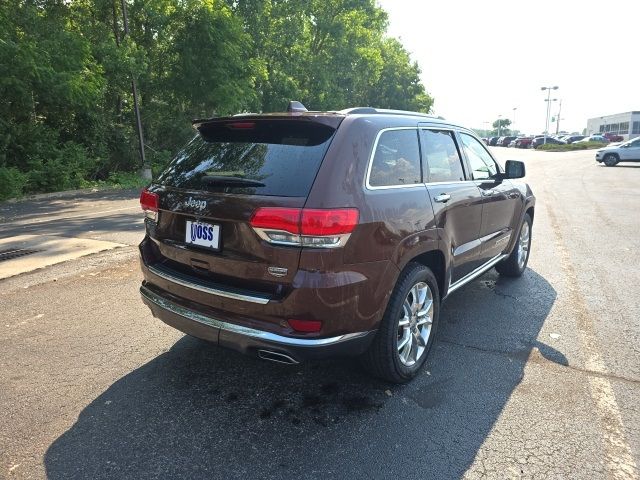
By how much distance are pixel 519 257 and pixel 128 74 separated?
15804mm

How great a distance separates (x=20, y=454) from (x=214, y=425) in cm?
101

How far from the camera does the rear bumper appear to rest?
270 cm

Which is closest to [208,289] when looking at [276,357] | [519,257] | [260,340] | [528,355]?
[260,340]

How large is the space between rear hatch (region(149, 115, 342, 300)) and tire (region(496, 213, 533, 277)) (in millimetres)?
3445

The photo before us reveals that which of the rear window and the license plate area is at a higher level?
the rear window

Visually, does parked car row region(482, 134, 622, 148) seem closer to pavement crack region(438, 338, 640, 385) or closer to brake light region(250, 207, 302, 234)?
pavement crack region(438, 338, 640, 385)

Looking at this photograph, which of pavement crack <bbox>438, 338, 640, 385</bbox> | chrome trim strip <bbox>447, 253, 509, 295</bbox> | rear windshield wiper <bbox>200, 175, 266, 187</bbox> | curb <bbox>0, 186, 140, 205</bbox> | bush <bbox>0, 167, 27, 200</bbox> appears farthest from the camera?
curb <bbox>0, 186, 140, 205</bbox>

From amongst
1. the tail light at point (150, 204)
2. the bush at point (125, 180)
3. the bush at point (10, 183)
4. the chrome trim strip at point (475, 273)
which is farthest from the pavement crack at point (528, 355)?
the bush at point (125, 180)

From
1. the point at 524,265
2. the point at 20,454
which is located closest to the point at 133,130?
the point at 524,265

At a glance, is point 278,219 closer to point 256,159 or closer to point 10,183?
point 256,159

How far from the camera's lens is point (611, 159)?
27391 mm

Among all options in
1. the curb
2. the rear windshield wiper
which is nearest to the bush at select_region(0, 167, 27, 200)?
the curb

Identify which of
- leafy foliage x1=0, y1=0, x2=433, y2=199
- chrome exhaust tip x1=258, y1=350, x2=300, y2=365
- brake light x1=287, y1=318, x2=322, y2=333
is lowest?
chrome exhaust tip x1=258, y1=350, x2=300, y2=365

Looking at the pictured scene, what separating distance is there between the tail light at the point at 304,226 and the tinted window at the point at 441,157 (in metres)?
1.20
